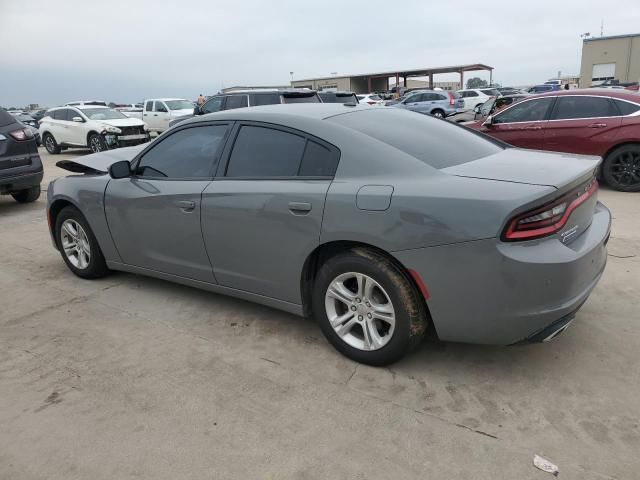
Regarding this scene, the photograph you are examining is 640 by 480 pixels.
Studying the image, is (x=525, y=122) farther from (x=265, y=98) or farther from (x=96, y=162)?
(x=96, y=162)

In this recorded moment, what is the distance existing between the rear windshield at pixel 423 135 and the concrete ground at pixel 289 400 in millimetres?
1216

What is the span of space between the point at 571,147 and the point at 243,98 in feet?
24.2

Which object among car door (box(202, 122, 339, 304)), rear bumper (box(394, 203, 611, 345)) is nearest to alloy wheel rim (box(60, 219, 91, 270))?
car door (box(202, 122, 339, 304))

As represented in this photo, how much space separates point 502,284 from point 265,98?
967 centimetres

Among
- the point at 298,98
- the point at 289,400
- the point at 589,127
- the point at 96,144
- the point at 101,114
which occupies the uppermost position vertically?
the point at 298,98

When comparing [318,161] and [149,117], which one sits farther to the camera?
[149,117]

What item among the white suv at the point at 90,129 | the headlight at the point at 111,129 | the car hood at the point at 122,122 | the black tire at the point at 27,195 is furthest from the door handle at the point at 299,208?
the car hood at the point at 122,122

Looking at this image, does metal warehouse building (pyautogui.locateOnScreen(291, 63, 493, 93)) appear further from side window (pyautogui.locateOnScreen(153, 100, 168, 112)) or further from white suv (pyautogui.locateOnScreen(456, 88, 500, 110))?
side window (pyautogui.locateOnScreen(153, 100, 168, 112))

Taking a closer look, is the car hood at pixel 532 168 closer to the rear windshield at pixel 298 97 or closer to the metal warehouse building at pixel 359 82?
the rear windshield at pixel 298 97

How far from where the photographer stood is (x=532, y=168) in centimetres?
284

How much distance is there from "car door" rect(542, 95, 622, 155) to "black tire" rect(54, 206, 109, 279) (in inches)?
275

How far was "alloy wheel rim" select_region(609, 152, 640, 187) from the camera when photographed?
7477 mm

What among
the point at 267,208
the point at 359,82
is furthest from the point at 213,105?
the point at 359,82

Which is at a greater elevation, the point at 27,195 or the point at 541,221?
the point at 541,221
